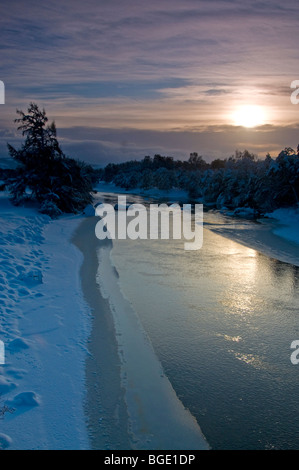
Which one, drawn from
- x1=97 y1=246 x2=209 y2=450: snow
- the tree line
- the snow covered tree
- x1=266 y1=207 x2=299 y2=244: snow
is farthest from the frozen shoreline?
the tree line

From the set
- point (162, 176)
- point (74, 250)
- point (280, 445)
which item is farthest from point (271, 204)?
point (162, 176)

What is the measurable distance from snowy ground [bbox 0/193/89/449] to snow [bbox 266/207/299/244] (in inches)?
661

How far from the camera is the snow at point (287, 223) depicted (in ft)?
78.8

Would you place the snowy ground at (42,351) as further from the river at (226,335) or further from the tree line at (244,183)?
the tree line at (244,183)

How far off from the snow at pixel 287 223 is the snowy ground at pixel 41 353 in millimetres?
16800

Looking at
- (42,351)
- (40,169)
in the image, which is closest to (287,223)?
(40,169)

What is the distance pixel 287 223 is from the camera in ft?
105

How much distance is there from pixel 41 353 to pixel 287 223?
29888 millimetres

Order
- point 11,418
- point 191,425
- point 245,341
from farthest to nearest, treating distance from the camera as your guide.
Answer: point 245,341
point 191,425
point 11,418
